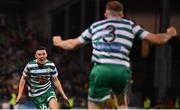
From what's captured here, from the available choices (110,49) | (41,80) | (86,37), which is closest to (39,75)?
(41,80)

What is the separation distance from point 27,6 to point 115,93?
27180 millimetres

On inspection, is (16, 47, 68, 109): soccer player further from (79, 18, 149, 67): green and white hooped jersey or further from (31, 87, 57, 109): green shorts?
(79, 18, 149, 67): green and white hooped jersey

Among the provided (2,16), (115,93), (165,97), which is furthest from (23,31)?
(115,93)

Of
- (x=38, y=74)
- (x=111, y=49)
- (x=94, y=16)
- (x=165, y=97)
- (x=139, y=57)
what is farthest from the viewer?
(x=94, y=16)

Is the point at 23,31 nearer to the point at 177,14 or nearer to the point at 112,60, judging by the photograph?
the point at 177,14

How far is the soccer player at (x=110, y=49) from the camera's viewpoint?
6539mm

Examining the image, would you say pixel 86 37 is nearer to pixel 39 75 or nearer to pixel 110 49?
pixel 110 49

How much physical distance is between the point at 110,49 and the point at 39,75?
133 inches

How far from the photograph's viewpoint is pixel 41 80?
9.84 m

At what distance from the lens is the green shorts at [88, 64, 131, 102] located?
6535 millimetres

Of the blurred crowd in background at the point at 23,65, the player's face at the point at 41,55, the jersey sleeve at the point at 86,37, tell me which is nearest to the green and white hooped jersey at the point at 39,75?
the player's face at the point at 41,55

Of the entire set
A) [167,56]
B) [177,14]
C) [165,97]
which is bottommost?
[165,97]

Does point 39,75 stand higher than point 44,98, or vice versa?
point 39,75

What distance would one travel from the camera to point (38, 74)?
31.9 feet
